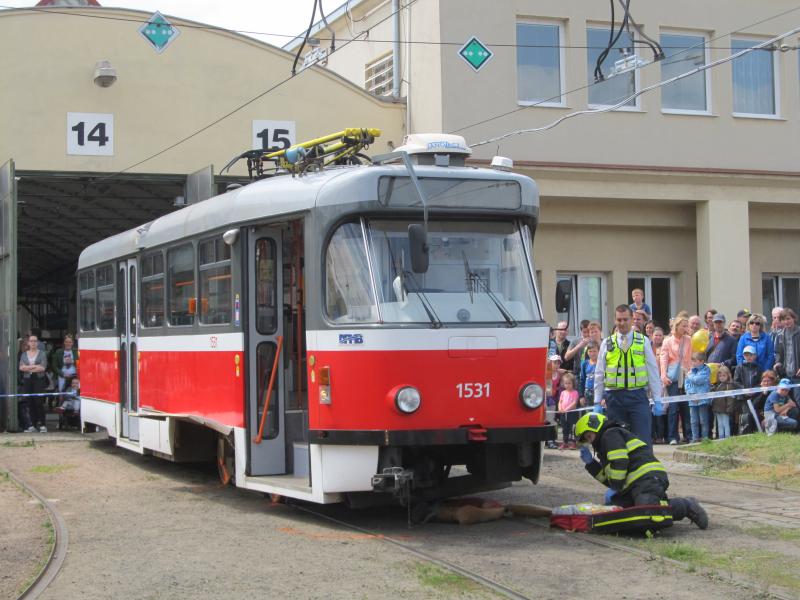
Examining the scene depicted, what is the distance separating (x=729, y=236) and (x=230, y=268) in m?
15.4

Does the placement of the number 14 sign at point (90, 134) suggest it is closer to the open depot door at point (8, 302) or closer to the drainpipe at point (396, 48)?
the open depot door at point (8, 302)

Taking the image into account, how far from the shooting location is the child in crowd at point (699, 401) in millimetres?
16203

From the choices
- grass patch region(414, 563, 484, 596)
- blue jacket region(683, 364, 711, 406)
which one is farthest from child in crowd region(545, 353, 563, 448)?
grass patch region(414, 563, 484, 596)

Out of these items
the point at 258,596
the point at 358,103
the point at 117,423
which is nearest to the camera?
the point at 258,596

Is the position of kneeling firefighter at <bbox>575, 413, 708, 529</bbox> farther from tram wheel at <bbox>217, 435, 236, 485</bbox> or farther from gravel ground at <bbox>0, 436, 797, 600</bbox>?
tram wheel at <bbox>217, 435, 236, 485</bbox>

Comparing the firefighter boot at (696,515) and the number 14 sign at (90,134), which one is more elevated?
the number 14 sign at (90,134)

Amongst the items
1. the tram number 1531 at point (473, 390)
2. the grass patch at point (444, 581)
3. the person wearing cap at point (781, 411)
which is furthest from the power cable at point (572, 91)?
the grass patch at point (444, 581)

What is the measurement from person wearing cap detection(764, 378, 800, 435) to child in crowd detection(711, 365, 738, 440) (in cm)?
64

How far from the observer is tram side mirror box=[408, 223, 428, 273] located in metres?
9.38

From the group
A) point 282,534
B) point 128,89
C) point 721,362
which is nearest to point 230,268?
point 282,534

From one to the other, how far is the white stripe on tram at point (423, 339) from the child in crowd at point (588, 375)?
6.77 metres

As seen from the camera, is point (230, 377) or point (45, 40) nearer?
point (230, 377)

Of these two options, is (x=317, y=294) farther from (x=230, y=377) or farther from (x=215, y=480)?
(x=215, y=480)

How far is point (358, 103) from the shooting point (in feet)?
77.2
